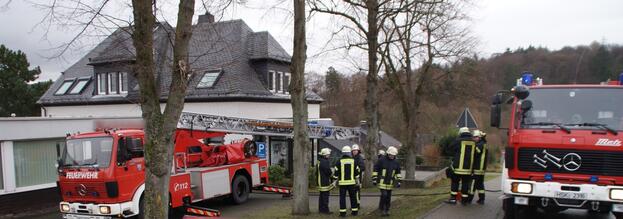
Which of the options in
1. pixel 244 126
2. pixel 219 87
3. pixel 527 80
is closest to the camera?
pixel 527 80

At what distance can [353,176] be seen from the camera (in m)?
10.8

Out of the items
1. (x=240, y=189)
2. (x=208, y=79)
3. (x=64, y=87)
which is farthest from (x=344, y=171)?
(x=64, y=87)

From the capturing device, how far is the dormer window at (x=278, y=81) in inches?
1046

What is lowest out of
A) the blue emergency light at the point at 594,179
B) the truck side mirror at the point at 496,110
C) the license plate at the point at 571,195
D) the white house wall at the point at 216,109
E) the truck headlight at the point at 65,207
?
the truck headlight at the point at 65,207

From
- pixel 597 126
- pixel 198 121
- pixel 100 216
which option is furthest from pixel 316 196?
pixel 597 126

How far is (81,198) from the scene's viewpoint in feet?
36.5

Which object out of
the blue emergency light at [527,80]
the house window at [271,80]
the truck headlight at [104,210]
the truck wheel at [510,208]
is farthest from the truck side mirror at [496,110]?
the house window at [271,80]

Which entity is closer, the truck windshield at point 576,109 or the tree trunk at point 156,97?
the tree trunk at point 156,97

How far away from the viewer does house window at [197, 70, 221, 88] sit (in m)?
24.8

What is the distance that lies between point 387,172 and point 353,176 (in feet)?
2.74

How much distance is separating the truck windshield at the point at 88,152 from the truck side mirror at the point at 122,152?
20 cm

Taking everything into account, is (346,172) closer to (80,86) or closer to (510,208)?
(510,208)

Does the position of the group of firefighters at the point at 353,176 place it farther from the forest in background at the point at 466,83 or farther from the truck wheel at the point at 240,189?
the forest in background at the point at 466,83

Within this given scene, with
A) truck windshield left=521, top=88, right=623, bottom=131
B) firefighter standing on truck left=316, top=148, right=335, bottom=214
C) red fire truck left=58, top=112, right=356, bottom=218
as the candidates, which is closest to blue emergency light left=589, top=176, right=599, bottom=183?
truck windshield left=521, top=88, right=623, bottom=131
